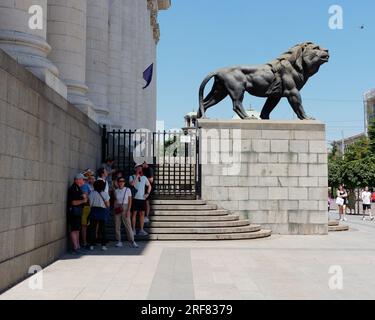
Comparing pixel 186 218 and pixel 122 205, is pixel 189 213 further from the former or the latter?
pixel 122 205

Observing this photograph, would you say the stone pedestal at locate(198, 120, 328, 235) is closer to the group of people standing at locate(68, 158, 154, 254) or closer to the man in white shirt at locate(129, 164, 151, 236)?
the man in white shirt at locate(129, 164, 151, 236)

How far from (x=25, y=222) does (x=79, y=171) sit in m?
4.92

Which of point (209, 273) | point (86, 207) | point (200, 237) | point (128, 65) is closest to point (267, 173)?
point (200, 237)

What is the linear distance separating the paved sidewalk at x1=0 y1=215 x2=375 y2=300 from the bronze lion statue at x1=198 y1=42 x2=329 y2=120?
6.42 metres

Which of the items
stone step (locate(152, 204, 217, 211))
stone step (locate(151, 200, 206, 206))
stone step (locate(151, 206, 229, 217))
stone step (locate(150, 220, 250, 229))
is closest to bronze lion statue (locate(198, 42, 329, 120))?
stone step (locate(151, 200, 206, 206))

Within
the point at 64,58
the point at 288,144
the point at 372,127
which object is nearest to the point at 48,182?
the point at 64,58

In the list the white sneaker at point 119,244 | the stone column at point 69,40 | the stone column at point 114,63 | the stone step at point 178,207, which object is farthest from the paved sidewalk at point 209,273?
the stone column at point 114,63

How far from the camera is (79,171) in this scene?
44.9 ft

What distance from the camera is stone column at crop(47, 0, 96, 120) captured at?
14.4 m

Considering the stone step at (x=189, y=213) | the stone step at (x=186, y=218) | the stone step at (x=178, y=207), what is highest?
the stone step at (x=178, y=207)

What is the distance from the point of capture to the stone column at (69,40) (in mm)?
14352

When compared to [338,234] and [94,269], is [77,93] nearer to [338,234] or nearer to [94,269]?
[94,269]

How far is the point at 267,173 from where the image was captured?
18203mm

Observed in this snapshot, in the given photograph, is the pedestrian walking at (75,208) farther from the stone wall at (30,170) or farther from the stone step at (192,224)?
the stone step at (192,224)
